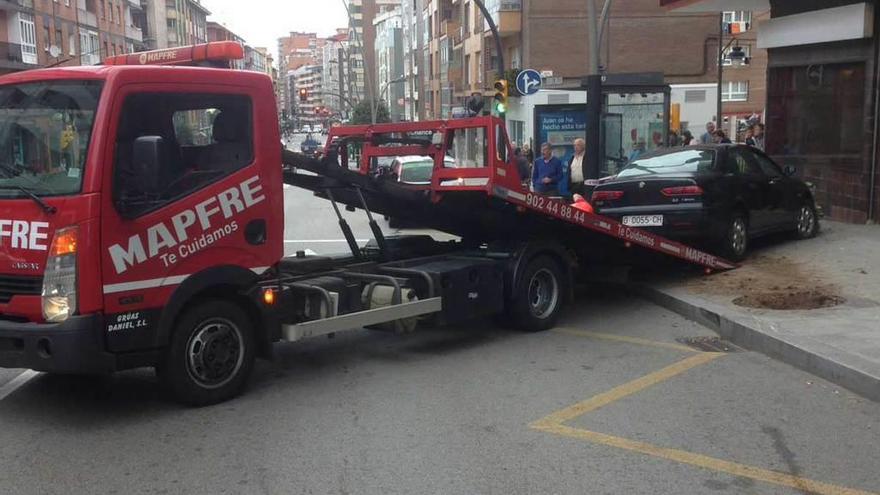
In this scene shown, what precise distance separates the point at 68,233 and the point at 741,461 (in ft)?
14.3

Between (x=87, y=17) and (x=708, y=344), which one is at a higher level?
(x=87, y=17)

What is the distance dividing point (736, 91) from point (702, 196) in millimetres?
47333

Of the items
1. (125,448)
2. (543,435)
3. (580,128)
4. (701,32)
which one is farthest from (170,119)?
(701,32)

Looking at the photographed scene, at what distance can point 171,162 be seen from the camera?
5.98 m

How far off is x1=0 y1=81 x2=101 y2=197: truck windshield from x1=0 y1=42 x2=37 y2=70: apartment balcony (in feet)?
140

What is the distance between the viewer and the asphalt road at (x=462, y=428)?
15.9 ft

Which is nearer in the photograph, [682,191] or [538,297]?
[538,297]

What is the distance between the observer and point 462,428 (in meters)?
5.75

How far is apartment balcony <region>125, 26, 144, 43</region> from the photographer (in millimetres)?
69819

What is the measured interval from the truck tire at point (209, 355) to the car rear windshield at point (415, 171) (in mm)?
6475

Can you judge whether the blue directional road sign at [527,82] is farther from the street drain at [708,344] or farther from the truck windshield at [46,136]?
the truck windshield at [46,136]

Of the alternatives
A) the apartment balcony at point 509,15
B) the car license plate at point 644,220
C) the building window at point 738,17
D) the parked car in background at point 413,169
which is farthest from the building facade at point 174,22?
the car license plate at point 644,220

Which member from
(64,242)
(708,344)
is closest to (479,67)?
(708,344)

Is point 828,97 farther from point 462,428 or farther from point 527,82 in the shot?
point 462,428
